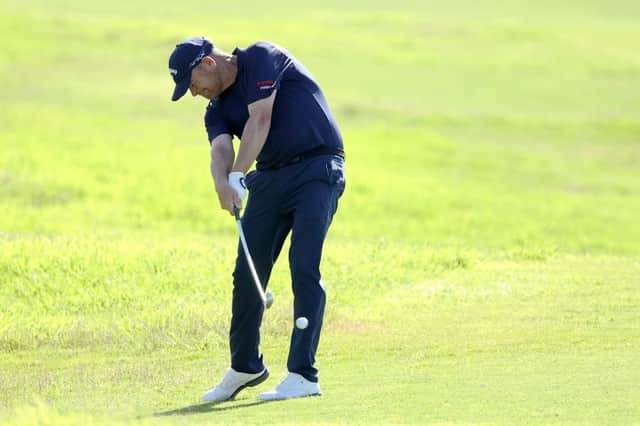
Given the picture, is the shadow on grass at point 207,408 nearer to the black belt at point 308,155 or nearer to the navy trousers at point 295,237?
the navy trousers at point 295,237

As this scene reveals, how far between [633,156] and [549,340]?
2462cm

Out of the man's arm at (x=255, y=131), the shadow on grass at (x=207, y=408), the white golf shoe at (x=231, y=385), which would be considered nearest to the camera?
the shadow on grass at (x=207, y=408)

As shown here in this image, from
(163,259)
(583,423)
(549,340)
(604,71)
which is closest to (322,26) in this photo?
(604,71)

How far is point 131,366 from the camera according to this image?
11.1 metres

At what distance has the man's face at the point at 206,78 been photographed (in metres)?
9.38

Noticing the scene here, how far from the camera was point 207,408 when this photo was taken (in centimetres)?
938

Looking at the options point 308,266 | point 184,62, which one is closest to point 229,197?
point 308,266

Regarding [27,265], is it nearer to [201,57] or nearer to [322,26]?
[201,57]

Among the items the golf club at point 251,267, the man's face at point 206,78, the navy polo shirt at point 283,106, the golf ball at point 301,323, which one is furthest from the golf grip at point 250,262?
the man's face at point 206,78

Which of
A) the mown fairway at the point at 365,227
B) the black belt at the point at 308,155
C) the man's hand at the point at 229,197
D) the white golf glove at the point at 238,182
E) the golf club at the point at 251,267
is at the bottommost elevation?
the mown fairway at the point at 365,227

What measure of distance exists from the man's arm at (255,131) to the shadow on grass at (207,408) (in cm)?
156

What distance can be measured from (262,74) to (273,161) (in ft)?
2.06

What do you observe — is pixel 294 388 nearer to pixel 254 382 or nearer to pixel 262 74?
A: pixel 254 382

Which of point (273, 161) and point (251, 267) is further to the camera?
point (273, 161)
